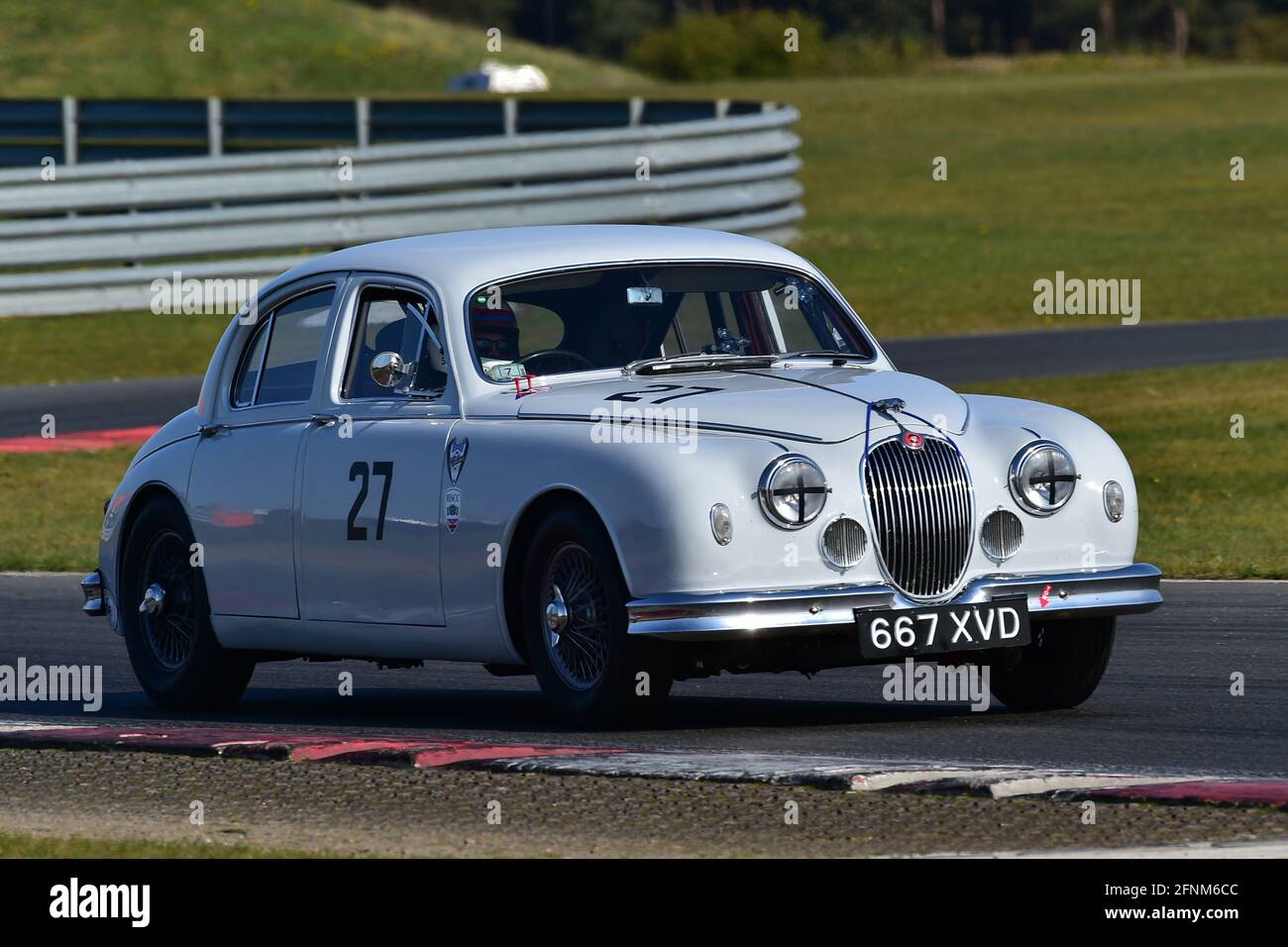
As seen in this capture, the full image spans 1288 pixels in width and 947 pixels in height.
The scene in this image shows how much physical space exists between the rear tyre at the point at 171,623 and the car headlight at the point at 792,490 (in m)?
2.72

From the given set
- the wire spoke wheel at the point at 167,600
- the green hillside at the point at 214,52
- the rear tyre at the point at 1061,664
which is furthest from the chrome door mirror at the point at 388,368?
the green hillside at the point at 214,52

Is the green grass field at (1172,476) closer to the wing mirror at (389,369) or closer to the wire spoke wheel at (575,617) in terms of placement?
the wing mirror at (389,369)

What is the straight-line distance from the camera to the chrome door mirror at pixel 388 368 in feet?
29.2

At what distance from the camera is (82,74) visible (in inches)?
2079

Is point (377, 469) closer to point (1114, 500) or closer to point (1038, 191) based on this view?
point (1114, 500)

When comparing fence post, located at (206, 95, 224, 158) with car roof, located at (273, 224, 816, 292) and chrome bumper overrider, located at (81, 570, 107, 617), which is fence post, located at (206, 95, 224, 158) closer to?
chrome bumper overrider, located at (81, 570, 107, 617)

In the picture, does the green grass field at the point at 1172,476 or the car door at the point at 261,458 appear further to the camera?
the green grass field at the point at 1172,476

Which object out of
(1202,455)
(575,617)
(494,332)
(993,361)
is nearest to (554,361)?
(494,332)

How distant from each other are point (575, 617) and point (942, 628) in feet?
3.81

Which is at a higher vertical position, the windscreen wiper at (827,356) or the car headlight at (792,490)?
the windscreen wiper at (827,356)

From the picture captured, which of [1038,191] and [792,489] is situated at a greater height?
[1038,191]

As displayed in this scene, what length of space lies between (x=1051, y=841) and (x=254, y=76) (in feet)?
169

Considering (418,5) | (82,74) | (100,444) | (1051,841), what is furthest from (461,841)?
(418,5)

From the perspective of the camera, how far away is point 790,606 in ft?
25.6
